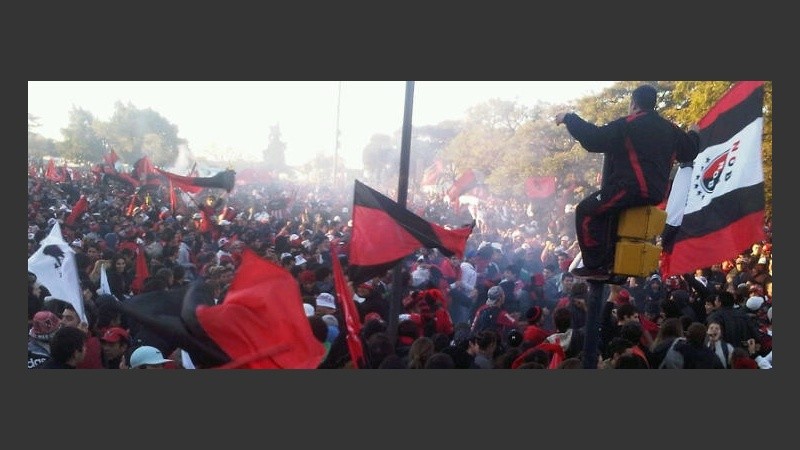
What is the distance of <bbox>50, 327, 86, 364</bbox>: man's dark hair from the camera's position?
18.1ft

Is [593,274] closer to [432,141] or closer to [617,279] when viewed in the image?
[617,279]

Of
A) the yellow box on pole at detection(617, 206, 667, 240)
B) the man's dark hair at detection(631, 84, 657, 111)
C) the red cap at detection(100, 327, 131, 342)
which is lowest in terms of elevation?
the red cap at detection(100, 327, 131, 342)

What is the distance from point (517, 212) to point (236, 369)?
573 inches

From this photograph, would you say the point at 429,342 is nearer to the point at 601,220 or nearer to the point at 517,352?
the point at 517,352

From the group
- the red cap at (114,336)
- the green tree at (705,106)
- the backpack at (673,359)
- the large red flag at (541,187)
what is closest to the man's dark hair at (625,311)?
the backpack at (673,359)

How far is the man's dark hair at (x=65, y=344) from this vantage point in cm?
551

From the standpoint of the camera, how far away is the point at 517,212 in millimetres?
19578

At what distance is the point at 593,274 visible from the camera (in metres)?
5.24

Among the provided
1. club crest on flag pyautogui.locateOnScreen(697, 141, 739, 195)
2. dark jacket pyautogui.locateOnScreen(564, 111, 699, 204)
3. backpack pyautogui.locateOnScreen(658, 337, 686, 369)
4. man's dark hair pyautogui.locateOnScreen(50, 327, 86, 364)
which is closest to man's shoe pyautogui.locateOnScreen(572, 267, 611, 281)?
dark jacket pyautogui.locateOnScreen(564, 111, 699, 204)

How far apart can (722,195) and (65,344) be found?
5.93m

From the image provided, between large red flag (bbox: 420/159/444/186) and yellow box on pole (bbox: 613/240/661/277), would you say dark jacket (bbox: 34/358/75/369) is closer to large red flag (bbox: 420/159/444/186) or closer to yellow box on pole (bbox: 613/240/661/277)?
yellow box on pole (bbox: 613/240/661/277)

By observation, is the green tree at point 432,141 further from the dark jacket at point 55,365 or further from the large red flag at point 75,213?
the dark jacket at point 55,365

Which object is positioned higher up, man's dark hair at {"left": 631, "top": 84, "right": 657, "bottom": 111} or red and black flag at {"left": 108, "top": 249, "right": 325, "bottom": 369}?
man's dark hair at {"left": 631, "top": 84, "right": 657, "bottom": 111}

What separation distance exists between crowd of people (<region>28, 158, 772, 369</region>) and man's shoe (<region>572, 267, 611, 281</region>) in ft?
2.44
